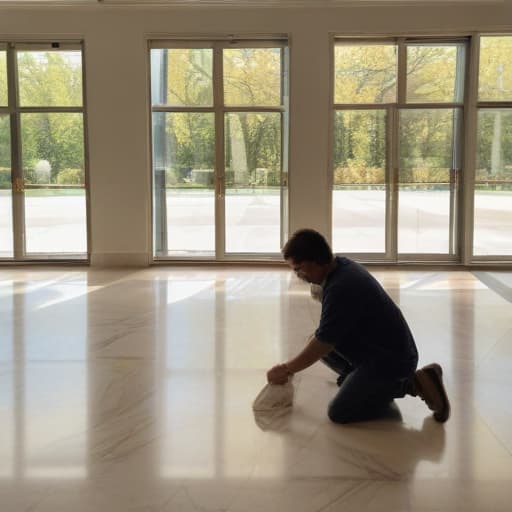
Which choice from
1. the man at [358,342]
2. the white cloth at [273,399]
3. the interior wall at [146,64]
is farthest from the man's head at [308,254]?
the interior wall at [146,64]

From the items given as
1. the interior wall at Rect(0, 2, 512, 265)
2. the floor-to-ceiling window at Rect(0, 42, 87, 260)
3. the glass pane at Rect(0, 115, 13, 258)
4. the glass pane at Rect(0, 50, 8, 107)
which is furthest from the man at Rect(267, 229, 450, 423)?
the glass pane at Rect(0, 50, 8, 107)

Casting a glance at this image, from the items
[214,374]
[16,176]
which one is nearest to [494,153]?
[214,374]

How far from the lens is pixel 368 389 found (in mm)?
3412

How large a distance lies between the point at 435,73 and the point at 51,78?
16.5 feet

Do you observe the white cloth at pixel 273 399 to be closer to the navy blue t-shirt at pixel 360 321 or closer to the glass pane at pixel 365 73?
the navy blue t-shirt at pixel 360 321

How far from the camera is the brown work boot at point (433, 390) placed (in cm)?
346

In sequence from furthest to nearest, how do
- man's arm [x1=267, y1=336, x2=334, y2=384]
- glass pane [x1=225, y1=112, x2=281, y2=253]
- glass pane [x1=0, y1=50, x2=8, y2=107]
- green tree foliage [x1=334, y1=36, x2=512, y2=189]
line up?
glass pane [x1=225, y1=112, x2=281, y2=253], glass pane [x1=0, y1=50, x2=8, y2=107], green tree foliage [x1=334, y1=36, x2=512, y2=189], man's arm [x1=267, y1=336, x2=334, y2=384]

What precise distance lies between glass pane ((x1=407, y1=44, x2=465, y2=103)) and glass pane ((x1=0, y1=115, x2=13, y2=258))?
539cm

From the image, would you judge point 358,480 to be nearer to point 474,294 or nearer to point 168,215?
point 474,294

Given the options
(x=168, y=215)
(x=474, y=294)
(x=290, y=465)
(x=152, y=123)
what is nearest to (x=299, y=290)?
(x=474, y=294)

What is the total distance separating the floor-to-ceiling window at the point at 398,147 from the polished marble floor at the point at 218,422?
2.92 metres

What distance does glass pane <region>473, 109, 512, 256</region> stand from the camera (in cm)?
907

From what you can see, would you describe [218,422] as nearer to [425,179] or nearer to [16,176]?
[425,179]

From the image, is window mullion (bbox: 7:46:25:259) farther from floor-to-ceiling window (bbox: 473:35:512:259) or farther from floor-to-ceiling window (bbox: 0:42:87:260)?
floor-to-ceiling window (bbox: 473:35:512:259)
